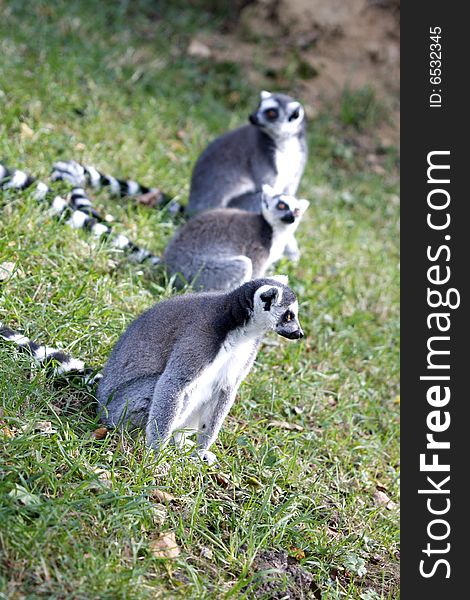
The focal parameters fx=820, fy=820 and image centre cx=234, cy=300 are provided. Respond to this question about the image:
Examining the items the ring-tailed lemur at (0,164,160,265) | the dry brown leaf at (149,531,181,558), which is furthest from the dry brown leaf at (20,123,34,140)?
the dry brown leaf at (149,531,181,558)

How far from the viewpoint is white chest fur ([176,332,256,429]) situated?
4.16 m

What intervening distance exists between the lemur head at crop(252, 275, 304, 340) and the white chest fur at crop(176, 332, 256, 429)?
0.44 feet

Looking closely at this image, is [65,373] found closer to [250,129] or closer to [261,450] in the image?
[261,450]

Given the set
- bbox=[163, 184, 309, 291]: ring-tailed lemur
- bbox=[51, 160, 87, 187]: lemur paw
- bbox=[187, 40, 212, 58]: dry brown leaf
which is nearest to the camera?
bbox=[163, 184, 309, 291]: ring-tailed lemur

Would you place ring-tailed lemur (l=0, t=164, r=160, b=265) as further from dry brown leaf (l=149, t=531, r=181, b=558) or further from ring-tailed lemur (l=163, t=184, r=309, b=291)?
dry brown leaf (l=149, t=531, r=181, b=558)

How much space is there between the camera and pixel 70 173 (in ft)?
22.2

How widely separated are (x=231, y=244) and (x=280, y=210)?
478 millimetres

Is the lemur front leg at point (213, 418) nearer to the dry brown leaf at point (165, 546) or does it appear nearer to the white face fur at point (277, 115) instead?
the dry brown leaf at point (165, 546)

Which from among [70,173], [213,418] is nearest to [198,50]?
[70,173]

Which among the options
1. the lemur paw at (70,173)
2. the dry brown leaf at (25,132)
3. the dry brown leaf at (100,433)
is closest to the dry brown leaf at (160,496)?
the dry brown leaf at (100,433)

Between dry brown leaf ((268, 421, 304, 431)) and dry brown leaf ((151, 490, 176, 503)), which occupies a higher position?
dry brown leaf ((268, 421, 304, 431))

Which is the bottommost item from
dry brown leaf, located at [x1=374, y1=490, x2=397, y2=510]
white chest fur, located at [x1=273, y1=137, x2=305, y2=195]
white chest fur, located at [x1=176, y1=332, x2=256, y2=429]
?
dry brown leaf, located at [x1=374, y1=490, x2=397, y2=510]

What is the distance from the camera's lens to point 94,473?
3.75 m

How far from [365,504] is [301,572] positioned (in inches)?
38.0
